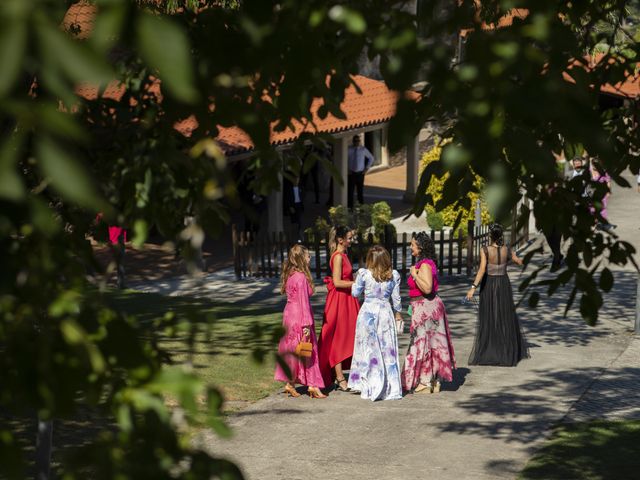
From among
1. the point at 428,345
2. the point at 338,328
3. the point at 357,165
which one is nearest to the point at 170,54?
the point at 428,345

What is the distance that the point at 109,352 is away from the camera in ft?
12.9

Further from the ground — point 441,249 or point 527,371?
point 441,249

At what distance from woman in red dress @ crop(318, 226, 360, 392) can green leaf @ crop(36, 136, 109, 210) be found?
9.94m

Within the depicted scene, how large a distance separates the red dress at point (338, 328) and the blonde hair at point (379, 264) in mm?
528

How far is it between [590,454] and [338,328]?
3.59 metres

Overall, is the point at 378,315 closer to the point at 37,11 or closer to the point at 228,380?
the point at 228,380

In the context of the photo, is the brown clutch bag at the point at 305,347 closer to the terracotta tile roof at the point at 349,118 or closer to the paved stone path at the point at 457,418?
the paved stone path at the point at 457,418

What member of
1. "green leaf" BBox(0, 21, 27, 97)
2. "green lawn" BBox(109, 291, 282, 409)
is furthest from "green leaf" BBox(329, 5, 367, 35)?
"green lawn" BBox(109, 291, 282, 409)

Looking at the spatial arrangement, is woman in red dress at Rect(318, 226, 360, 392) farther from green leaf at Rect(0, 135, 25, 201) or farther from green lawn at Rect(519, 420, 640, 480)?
green leaf at Rect(0, 135, 25, 201)

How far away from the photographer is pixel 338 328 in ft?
41.8

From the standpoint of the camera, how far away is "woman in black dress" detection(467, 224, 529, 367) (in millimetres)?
13461

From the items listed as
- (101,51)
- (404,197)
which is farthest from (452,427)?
(404,197)

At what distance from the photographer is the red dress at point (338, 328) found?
12.6 m

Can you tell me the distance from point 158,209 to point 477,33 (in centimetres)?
189
